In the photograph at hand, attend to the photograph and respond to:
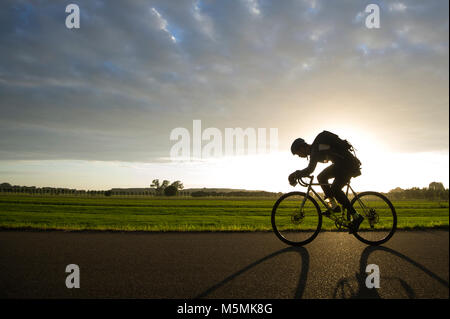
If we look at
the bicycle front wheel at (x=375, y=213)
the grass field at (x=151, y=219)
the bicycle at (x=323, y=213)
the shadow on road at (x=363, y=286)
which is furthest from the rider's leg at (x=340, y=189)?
the grass field at (x=151, y=219)

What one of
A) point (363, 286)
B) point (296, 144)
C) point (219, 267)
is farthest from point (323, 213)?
point (219, 267)

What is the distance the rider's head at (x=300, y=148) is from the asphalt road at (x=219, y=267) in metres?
2.04

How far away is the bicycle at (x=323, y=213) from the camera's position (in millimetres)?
7180

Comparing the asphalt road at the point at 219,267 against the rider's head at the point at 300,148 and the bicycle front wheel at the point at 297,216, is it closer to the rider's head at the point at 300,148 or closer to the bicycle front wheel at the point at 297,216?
the bicycle front wheel at the point at 297,216

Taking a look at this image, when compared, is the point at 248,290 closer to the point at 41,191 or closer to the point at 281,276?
the point at 281,276

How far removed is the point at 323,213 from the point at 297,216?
60 centimetres

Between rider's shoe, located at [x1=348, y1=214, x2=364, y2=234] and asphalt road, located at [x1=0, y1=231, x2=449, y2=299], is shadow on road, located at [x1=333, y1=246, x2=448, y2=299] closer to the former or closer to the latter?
asphalt road, located at [x1=0, y1=231, x2=449, y2=299]

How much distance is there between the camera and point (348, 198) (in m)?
7.05

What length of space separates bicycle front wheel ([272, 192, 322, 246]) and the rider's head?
105cm

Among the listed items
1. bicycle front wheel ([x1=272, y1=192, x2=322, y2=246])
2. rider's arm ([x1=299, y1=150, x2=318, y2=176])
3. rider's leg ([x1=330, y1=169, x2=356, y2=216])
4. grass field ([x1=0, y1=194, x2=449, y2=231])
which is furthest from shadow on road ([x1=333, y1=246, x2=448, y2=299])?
grass field ([x1=0, y1=194, x2=449, y2=231])
